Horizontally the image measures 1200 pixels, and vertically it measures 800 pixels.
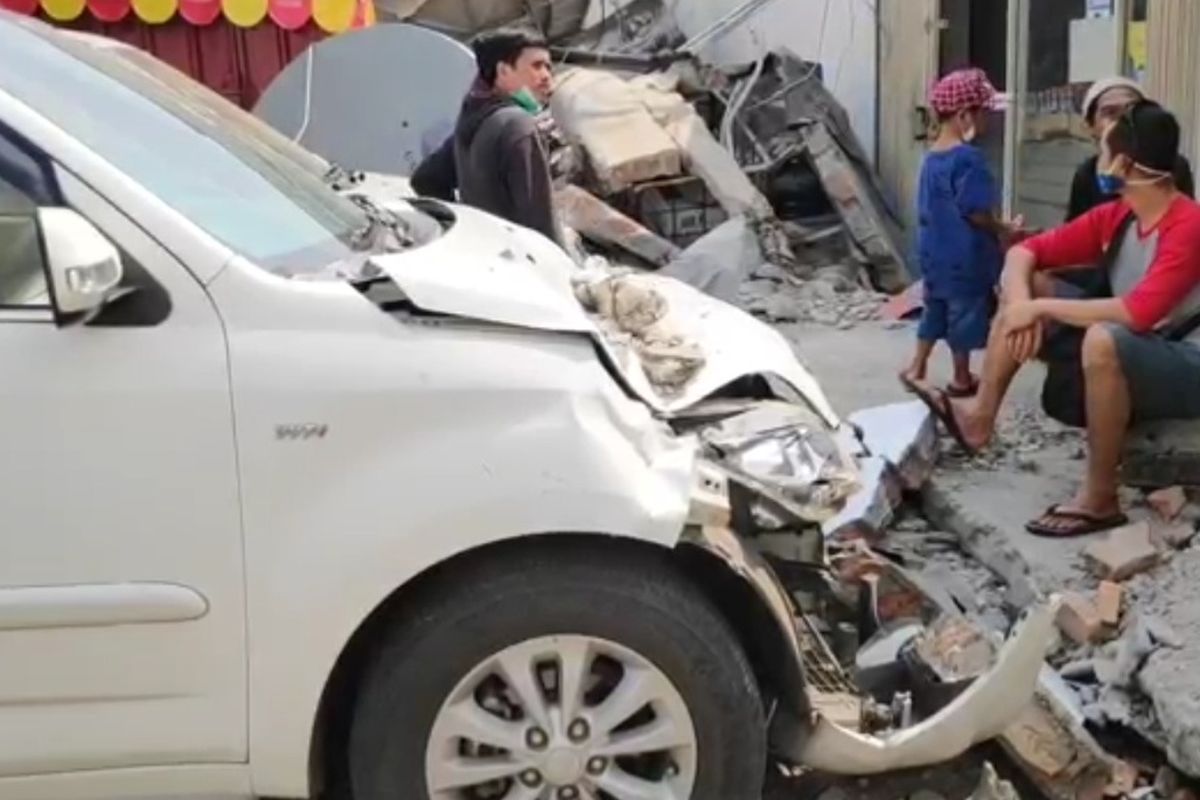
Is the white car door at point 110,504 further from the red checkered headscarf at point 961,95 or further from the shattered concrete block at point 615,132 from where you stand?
the shattered concrete block at point 615,132

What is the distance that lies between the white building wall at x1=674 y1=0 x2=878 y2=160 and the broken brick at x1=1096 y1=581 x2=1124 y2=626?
6.94 m

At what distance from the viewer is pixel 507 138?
4848 millimetres

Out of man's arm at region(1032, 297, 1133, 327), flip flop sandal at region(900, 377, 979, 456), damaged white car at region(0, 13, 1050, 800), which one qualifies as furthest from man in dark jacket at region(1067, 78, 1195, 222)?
damaged white car at region(0, 13, 1050, 800)

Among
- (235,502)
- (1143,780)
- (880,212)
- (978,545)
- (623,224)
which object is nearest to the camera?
(235,502)

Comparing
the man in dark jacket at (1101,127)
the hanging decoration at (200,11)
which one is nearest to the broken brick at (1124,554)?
the man in dark jacket at (1101,127)

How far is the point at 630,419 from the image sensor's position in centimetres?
269

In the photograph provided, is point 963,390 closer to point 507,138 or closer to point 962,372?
point 962,372

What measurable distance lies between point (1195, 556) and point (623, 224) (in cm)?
553

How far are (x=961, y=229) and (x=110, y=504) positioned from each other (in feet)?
14.2

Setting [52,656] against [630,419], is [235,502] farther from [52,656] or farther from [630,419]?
[630,419]

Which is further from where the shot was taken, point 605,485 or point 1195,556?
point 1195,556

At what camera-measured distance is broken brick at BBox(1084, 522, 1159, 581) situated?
420 centimetres

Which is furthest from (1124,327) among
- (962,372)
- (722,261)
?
(722,261)

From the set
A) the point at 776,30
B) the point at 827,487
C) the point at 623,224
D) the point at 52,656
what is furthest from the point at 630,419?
the point at 776,30
